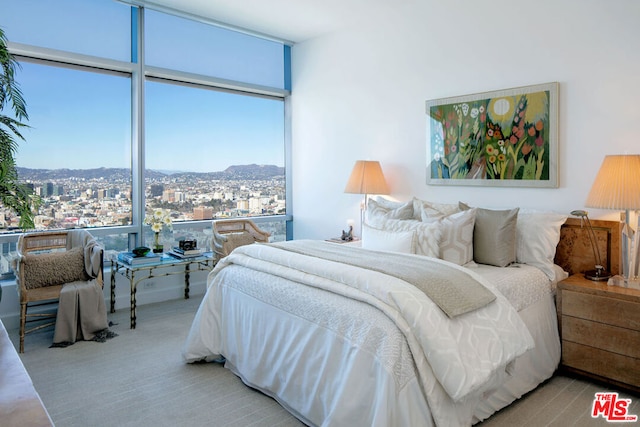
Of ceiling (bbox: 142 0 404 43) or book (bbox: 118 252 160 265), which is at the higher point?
ceiling (bbox: 142 0 404 43)

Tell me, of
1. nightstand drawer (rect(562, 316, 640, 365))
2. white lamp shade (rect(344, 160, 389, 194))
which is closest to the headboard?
nightstand drawer (rect(562, 316, 640, 365))

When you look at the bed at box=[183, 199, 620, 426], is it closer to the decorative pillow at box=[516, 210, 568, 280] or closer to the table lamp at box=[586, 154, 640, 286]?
the decorative pillow at box=[516, 210, 568, 280]

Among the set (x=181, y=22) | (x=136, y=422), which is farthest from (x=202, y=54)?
(x=136, y=422)

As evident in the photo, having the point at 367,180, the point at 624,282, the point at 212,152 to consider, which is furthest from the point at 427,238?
the point at 212,152

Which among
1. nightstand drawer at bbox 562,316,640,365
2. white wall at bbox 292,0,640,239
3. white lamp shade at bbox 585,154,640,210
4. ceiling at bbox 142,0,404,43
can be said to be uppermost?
ceiling at bbox 142,0,404,43

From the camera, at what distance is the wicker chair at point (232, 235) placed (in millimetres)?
4566

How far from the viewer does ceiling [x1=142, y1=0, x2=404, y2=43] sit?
433cm

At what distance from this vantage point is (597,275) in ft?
9.62

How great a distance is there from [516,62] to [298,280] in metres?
2.52

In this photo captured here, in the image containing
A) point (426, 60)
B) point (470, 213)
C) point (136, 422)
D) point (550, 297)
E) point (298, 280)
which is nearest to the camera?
point (136, 422)

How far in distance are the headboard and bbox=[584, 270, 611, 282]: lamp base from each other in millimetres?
113

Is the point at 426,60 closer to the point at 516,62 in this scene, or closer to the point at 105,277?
the point at 516,62

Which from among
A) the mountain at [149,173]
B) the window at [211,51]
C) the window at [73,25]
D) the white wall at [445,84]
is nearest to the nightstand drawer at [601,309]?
the white wall at [445,84]

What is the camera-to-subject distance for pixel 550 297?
2.94 meters
